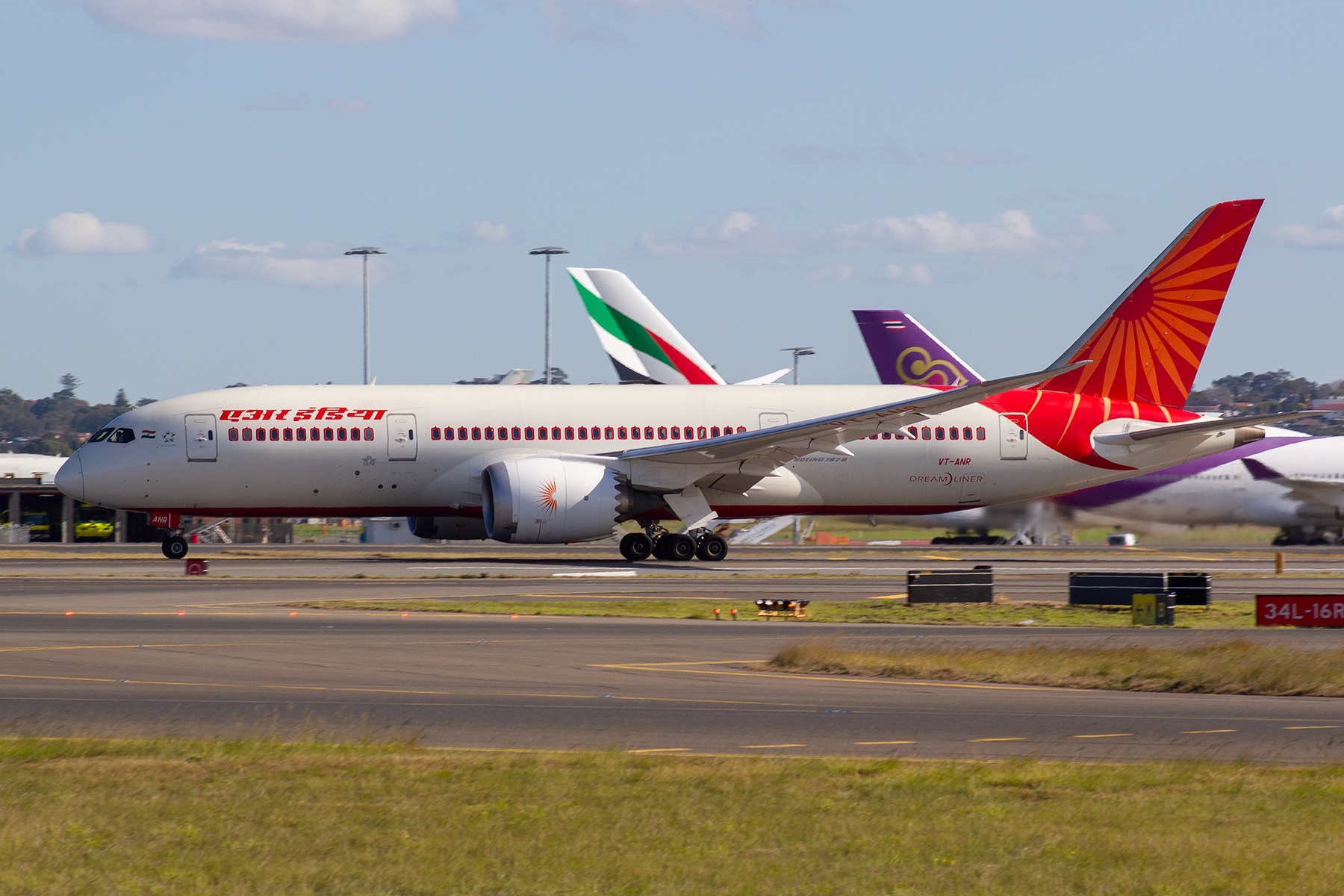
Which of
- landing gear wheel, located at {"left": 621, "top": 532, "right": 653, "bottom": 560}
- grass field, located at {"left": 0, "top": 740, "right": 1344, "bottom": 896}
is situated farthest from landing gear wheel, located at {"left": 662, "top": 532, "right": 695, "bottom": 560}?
grass field, located at {"left": 0, "top": 740, "right": 1344, "bottom": 896}

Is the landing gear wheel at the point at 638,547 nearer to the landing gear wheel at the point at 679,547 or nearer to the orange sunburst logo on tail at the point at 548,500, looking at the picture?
the landing gear wheel at the point at 679,547

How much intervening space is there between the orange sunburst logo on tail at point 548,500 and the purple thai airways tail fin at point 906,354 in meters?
18.6

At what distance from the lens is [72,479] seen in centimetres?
3819

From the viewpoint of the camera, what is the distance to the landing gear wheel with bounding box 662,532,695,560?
3931 cm

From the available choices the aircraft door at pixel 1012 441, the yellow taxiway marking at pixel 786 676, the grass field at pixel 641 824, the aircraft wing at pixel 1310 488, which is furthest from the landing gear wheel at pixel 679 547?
the aircraft wing at pixel 1310 488

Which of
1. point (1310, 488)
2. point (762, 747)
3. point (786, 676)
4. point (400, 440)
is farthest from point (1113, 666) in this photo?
point (1310, 488)

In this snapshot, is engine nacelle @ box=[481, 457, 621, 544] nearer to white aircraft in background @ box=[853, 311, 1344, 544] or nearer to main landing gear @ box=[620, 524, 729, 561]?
main landing gear @ box=[620, 524, 729, 561]

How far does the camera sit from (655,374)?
2103 inches

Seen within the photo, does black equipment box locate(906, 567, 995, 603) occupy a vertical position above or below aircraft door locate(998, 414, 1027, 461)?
below

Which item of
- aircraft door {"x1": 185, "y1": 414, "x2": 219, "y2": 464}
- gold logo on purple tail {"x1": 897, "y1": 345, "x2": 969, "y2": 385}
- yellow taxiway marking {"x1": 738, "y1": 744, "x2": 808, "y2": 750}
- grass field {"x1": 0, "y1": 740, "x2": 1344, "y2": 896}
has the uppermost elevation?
gold logo on purple tail {"x1": 897, "y1": 345, "x2": 969, "y2": 385}

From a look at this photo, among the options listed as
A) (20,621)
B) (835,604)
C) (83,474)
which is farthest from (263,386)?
(835,604)

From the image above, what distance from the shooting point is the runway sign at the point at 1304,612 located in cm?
2405

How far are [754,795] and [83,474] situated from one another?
32.7 meters

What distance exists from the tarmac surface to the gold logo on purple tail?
22.8 m
